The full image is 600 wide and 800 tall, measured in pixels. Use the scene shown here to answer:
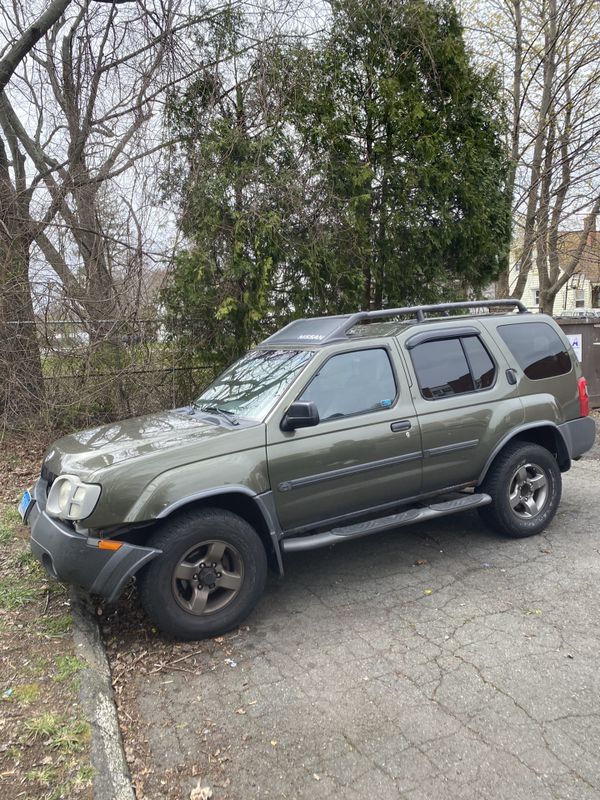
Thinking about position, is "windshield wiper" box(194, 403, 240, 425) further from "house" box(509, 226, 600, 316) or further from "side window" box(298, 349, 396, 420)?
"house" box(509, 226, 600, 316)

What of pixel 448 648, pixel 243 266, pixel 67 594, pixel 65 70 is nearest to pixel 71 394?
pixel 243 266

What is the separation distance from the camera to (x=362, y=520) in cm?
455

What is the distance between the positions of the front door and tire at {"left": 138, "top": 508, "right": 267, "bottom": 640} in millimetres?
362

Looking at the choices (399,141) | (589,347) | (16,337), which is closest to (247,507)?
(16,337)

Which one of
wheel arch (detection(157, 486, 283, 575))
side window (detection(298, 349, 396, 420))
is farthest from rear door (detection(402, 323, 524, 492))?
wheel arch (detection(157, 486, 283, 575))

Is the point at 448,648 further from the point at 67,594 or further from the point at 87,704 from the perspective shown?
the point at 67,594

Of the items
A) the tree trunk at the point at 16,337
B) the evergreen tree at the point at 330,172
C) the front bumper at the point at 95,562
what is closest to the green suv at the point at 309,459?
the front bumper at the point at 95,562

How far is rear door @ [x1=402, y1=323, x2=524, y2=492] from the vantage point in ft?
14.7

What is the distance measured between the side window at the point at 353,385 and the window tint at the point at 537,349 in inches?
51.5

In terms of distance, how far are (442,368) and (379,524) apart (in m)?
1.37

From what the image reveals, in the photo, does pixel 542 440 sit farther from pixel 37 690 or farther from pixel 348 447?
pixel 37 690

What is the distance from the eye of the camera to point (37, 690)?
10.1 feet

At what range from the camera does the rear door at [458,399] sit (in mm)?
4488

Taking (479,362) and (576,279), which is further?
(576,279)
